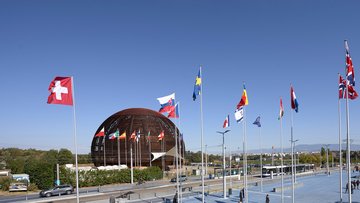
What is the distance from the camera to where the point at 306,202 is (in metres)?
38.4

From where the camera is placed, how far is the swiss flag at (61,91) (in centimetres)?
1770

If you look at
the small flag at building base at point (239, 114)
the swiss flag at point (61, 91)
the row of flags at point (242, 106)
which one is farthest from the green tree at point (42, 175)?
the swiss flag at point (61, 91)

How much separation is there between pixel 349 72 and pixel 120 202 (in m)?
25.9

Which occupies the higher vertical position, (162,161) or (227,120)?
(227,120)

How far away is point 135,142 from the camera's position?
292 feet

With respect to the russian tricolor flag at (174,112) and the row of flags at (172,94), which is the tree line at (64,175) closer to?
the russian tricolor flag at (174,112)

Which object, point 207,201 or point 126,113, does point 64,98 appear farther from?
point 126,113

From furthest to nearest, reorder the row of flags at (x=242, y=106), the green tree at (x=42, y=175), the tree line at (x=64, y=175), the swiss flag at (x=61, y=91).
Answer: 1. the tree line at (x=64, y=175)
2. the green tree at (x=42, y=175)
3. the row of flags at (x=242, y=106)
4. the swiss flag at (x=61, y=91)

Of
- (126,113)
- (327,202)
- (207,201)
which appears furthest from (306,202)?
(126,113)

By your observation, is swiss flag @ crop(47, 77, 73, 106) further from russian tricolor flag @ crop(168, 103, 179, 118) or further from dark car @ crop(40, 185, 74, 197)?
dark car @ crop(40, 185, 74, 197)

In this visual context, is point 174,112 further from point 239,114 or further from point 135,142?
point 135,142

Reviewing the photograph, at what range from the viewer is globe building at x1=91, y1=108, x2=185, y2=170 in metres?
90.1

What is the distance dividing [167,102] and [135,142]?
203 ft

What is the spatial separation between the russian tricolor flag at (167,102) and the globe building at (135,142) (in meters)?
59.6
